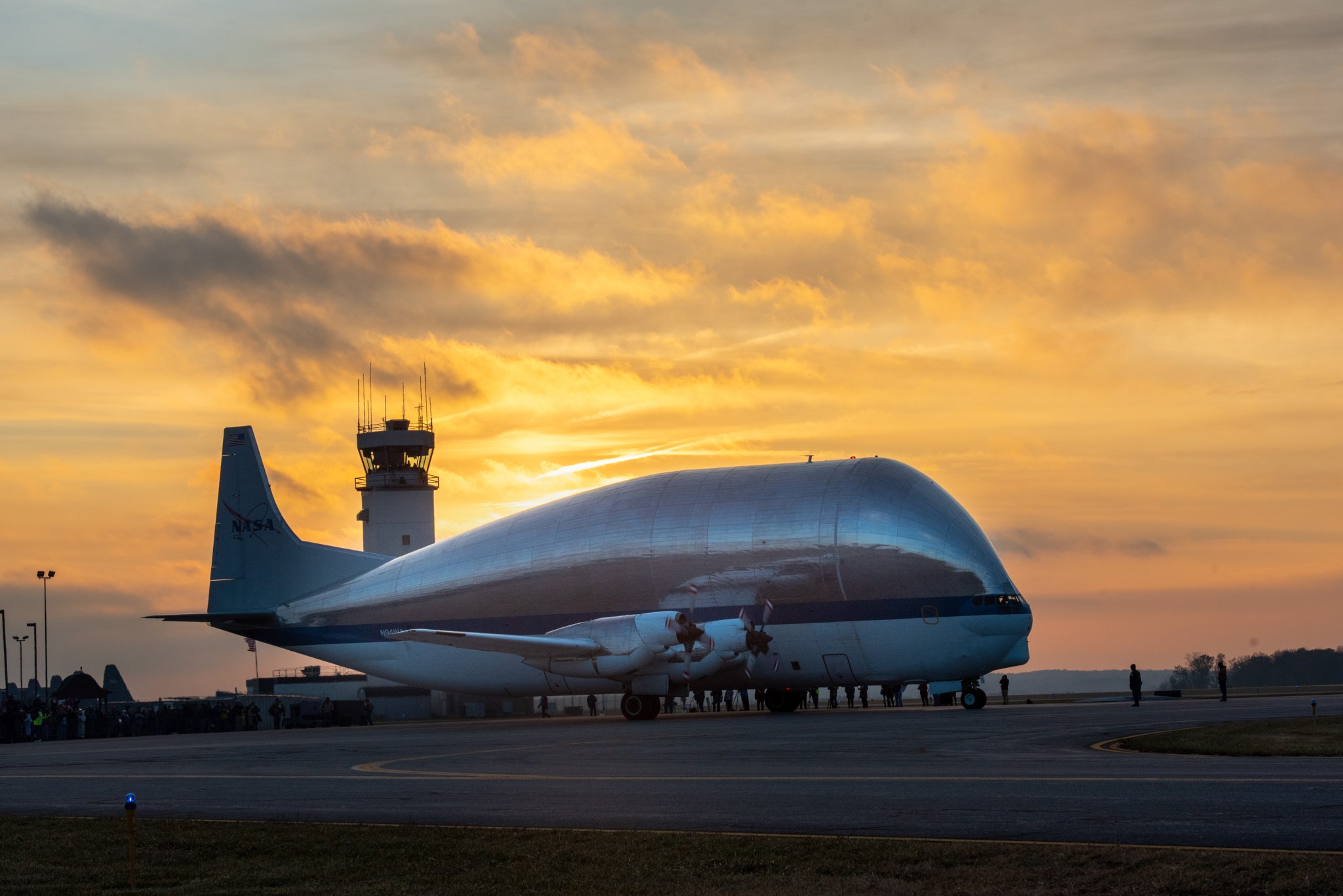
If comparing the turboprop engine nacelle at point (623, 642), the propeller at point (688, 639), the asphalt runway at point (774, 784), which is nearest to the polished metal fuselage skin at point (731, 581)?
the propeller at point (688, 639)

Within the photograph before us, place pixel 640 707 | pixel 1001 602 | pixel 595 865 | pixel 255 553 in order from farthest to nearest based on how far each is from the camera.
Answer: pixel 255 553, pixel 640 707, pixel 1001 602, pixel 595 865

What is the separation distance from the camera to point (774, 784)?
20.8 metres

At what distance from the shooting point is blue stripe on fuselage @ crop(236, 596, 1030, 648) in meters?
52.8

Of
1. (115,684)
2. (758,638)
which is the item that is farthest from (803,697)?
(115,684)

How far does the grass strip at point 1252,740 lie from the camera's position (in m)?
23.7

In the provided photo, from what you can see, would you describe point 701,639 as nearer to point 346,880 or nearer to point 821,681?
point 821,681

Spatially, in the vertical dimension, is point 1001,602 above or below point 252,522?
below

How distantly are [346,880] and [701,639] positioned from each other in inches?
1546

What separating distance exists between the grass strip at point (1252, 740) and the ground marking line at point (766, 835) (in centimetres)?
1141

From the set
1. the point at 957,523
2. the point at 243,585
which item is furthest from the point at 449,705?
the point at 957,523

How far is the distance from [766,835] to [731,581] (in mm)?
40844

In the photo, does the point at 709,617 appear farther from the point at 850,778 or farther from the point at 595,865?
the point at 595,865

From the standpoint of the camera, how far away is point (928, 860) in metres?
13.0

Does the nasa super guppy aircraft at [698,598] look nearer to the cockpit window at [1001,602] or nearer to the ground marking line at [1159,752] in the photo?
the cockpit window at [1001,602]
